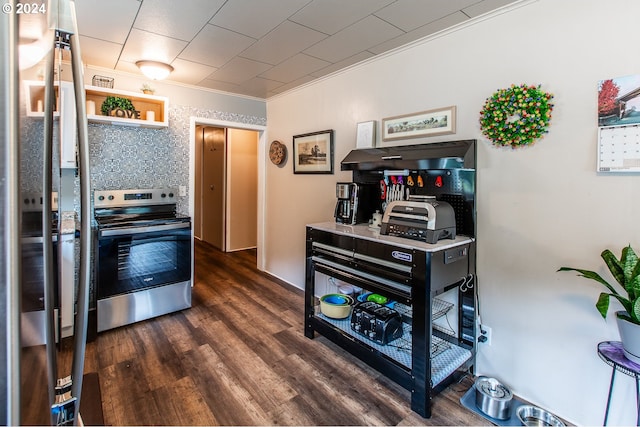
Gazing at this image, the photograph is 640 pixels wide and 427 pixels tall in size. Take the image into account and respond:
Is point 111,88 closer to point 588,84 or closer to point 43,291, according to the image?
point 43,291

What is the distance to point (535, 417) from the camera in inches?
68.7

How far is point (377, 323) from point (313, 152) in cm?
204

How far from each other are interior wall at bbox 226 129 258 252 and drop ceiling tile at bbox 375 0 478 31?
3859 millimetres

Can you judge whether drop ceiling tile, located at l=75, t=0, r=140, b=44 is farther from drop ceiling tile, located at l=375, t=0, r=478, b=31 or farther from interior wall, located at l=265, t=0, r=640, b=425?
interior wall, located at l=265, t=0, r=640, b=425

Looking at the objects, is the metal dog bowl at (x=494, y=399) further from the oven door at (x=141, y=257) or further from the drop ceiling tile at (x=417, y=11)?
the oven door at (x=141, y=257)

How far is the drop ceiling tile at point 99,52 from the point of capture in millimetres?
2561

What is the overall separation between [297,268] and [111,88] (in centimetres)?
271

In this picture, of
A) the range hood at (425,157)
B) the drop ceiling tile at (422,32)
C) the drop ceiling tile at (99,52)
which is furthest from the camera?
the drop ceiling tile at (99,52)

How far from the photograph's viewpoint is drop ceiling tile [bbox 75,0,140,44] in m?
2.00

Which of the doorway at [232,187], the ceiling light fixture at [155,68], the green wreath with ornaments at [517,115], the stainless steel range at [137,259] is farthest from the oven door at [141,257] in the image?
the green wreath with ornaments at [517,115]

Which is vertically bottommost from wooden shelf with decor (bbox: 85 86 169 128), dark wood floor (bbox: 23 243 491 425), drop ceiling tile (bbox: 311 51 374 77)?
dark wood floor (bbox: 23 243 491 425)

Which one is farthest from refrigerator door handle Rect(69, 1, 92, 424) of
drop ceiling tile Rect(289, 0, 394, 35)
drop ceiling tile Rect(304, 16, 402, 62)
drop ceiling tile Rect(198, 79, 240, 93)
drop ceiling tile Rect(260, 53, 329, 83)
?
drop ceiling tile Rect(198, 79, 240, 93)

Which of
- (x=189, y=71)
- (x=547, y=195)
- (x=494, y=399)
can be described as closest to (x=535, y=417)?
(x=494, y=399)

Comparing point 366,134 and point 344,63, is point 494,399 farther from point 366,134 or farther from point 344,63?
point 344,63
